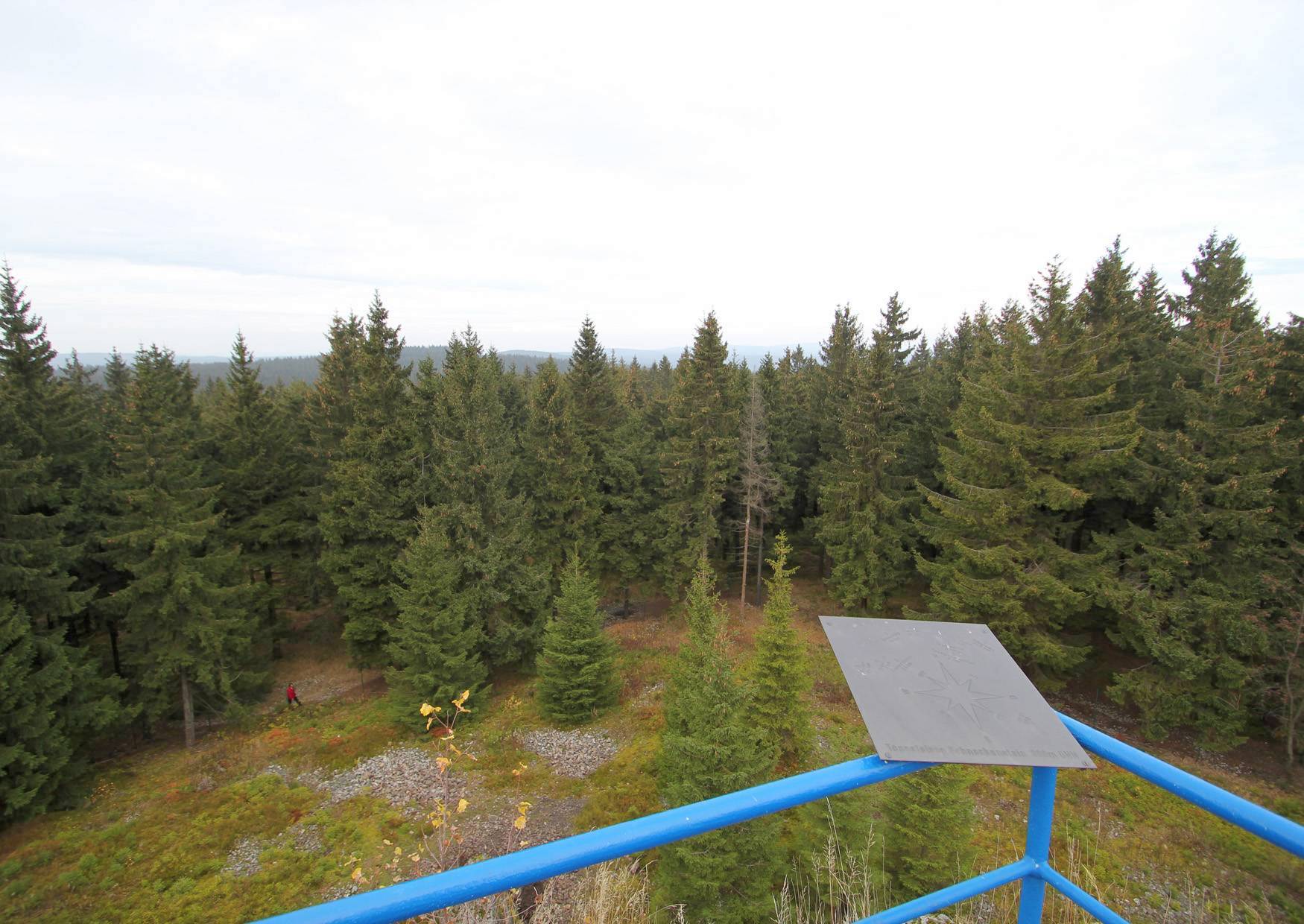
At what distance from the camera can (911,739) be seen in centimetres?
187

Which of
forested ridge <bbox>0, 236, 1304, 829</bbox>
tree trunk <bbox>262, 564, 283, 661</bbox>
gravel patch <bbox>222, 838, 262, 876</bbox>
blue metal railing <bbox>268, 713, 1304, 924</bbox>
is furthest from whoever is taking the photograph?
tree trunk <bbox>262, 564, 283, 661</bbox>

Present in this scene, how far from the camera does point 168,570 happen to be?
16.7 metres

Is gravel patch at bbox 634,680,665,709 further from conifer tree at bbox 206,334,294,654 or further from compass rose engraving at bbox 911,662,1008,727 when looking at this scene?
compass rose engraving at bbox 911,662,1008,727

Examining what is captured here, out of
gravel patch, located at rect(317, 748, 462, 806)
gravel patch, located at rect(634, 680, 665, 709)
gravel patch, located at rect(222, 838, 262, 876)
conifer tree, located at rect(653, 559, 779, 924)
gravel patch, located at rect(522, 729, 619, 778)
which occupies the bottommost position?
gravel patch, located at rect(222, 838, 262, 876)

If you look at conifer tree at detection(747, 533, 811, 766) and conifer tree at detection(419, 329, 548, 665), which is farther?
conifer tree at detection(419, 329, 548, 665)

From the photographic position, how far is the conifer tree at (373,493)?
19547 millimetres

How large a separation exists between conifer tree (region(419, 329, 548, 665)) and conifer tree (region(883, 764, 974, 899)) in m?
13.7

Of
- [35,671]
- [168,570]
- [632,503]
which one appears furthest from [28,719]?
[632,503]

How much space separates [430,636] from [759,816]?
1739 cm

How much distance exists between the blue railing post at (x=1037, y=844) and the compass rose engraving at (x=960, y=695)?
351 millimetres

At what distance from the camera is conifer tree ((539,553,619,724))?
17.0 meters

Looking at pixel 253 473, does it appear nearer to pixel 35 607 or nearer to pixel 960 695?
pixel 35 607

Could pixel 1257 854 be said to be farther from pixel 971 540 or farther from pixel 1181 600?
pixel 971 540

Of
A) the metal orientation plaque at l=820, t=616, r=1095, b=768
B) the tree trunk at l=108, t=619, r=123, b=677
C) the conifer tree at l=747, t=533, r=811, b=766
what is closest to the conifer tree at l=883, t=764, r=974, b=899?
the conifer tree at l=747, t=533, r=811, b=766
